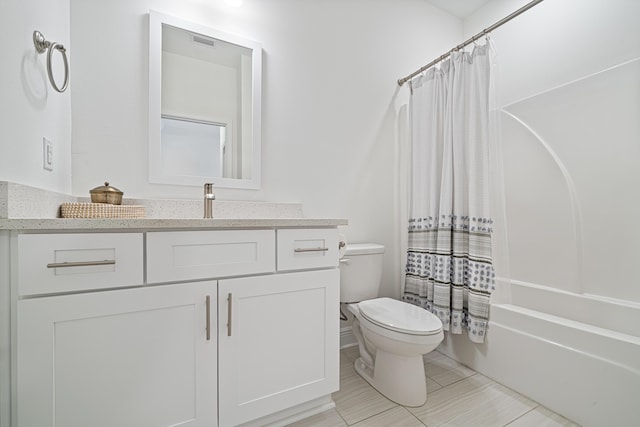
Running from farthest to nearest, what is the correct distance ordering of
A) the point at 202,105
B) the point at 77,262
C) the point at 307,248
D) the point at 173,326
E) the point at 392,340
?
the point at 202,105 < the point at 392,340 < the point at 307,248 < the point at 173,326 < the point at 77,262

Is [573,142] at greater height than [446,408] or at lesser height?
greater

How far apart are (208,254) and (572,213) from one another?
2098mm

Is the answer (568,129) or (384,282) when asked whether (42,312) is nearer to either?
(384,282)

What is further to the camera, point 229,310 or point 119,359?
point 229,310

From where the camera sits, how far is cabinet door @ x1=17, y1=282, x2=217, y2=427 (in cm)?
74

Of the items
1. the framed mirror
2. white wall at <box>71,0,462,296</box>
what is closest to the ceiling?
white wall at <box>71,0,462,296</box>

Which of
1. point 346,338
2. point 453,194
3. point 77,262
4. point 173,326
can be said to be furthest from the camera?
point 346,338

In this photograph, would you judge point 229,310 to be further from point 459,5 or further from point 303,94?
point 459,5

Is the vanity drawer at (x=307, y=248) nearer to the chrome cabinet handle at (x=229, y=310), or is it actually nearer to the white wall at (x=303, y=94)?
the chrome cabinet handle at (x=229, y=310)

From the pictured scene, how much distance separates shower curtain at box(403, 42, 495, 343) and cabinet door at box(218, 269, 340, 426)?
84cm

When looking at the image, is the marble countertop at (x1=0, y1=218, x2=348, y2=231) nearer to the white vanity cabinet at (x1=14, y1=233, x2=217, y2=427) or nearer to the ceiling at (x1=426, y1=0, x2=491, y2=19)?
the white vanity cabinet at (x1=14, y1=233, x2=217, y2=427)

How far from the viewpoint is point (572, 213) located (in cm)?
170

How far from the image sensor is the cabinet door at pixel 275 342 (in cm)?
99

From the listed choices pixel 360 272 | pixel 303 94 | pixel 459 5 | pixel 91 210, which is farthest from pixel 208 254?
pixel 459 5
